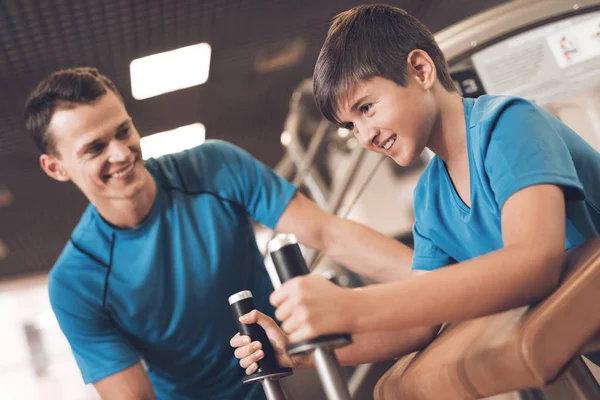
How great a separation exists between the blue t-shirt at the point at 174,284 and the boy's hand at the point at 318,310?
926mm

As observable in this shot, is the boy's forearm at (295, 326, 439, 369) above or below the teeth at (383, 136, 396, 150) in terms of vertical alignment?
below

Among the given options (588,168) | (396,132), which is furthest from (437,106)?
(588,168)

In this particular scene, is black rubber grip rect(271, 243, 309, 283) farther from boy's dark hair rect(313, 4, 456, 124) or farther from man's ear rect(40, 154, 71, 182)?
man's ear rect(40, 154, 71, 182)

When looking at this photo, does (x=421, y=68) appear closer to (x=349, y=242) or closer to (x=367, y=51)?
(x=367, y=51)

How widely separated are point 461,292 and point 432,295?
3 centimetres

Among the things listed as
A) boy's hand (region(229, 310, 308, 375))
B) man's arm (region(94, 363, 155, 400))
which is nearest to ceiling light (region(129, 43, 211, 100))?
man's arm (region(94, 363, 155, 400))

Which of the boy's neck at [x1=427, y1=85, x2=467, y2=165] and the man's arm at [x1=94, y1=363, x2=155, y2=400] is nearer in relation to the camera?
the boy's neck at [x1=427, y1=85, x2=467, y2=165]

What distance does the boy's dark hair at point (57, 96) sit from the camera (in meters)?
1.60

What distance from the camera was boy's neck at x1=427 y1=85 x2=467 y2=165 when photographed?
97 cm

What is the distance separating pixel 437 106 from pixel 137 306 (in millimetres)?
907

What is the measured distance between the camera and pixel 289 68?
586 cm

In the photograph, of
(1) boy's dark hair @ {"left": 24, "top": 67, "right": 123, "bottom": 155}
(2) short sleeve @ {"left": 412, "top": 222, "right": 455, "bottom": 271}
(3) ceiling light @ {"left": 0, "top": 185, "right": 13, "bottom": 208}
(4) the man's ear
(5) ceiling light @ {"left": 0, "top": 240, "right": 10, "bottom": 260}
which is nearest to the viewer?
(2) short sleeve @ {"left": 412, "top": 222, "right": 455, "bottom": 271}

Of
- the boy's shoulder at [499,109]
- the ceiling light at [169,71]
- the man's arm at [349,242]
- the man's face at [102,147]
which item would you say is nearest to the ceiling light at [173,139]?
the ceiling light at [169,71]

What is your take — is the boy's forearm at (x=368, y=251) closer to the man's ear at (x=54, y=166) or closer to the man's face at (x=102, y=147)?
the man's face at (x=102, y=147)
